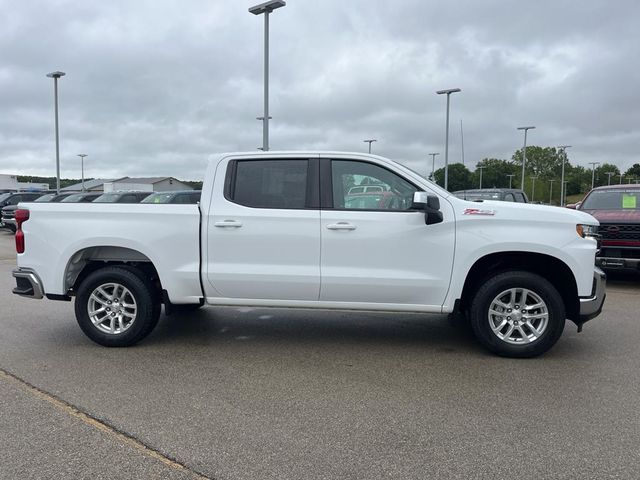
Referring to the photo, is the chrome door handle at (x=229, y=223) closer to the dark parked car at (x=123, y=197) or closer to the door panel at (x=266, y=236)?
the door panel at (x=266, y=236)

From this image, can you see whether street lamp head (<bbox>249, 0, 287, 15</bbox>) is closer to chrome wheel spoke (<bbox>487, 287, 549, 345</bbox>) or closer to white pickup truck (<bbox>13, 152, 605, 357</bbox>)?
white pickup truck (<bbox>13, 152, 605, 357</bbox>)

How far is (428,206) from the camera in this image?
493cm

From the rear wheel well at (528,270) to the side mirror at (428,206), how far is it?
63 cm

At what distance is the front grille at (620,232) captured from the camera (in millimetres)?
8789

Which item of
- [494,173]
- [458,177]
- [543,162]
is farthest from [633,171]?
[458,177]

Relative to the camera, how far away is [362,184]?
5309 millimetres

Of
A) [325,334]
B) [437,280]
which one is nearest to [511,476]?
[437,280]

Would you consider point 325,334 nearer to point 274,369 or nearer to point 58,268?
point 274,369

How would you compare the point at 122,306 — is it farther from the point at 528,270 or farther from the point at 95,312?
the point at 528,270

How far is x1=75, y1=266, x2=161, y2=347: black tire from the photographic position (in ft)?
18.0

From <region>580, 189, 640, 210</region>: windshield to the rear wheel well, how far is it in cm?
548

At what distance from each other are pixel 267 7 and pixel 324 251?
12010mm

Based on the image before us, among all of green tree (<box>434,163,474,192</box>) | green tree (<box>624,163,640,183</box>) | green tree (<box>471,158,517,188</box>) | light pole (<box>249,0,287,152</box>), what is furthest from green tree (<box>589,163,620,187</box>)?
light pole (<box>249,0,287,152</box>)

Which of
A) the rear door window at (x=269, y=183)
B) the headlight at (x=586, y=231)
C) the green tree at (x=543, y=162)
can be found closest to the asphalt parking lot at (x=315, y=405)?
the headlight at (x=586, y=231)
